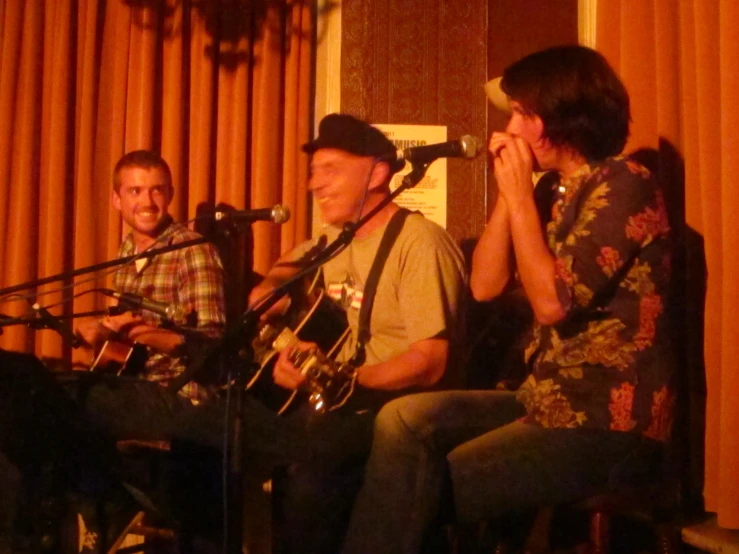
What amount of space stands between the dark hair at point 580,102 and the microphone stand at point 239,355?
0.95 feet

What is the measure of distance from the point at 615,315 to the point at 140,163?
1631mm

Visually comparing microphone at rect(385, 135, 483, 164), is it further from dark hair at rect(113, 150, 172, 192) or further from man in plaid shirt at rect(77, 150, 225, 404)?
dark hair at rect(113, 150, 172, 192)

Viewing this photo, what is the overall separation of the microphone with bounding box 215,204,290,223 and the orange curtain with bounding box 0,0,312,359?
38.3 inches

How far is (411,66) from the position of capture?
2.79 m

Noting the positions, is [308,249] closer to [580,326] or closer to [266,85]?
[266,85]

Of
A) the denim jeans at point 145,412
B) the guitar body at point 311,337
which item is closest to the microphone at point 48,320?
the denim jeans at point 145,412

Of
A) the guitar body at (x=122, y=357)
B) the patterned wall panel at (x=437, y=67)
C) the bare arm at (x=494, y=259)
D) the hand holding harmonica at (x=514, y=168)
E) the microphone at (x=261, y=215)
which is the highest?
the patterned wall panel at (x=437, y=67)

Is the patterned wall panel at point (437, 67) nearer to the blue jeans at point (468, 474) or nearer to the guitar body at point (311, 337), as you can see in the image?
the guitar body at point (311, 337)

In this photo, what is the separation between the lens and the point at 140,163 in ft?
8.43

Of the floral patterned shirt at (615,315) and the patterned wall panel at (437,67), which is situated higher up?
the patterned wall panel at (437,67)

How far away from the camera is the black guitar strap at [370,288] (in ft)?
6.75

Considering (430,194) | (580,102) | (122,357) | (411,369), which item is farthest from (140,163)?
(580,102)

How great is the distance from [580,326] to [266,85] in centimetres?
161

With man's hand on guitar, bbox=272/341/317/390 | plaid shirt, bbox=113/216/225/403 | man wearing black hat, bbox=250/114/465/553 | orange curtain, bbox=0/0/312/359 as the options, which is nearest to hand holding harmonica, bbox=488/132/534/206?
man wearing black hat, bbox=250/114/465/553
